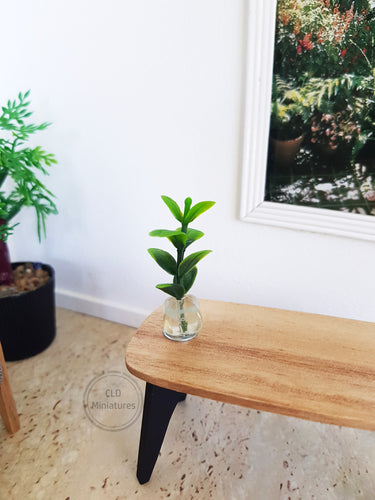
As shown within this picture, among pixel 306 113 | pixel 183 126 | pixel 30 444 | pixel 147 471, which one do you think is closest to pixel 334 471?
pixel 147 471

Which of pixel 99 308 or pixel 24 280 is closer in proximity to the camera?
pixel 24 280

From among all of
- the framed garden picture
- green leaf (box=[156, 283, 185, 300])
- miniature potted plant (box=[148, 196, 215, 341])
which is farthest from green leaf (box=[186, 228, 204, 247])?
the framed garden picture

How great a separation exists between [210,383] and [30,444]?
0.75 metres

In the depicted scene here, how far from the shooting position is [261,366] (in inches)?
47.8

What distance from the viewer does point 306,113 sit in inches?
54.7

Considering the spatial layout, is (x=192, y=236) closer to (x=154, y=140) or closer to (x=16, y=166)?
(x=154, y=140)

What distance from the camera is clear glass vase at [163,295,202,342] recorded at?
4.20 feet

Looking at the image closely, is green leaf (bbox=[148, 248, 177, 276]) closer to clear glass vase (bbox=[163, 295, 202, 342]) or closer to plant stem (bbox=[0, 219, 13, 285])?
clear glass vase (bbox=[163, 295, 202, 342])

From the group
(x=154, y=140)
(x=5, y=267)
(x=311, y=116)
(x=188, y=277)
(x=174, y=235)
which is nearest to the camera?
(x=174, y=235)

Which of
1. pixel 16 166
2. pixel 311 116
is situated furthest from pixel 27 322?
pixel 311 116

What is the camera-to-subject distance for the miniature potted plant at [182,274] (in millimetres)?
1210

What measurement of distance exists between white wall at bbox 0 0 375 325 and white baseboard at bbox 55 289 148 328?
93mm

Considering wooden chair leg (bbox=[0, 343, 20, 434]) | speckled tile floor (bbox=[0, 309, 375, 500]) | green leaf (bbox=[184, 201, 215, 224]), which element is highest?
green leaf (bbox=[184, 201, 215, 224])

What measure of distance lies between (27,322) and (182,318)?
0.81 metres
